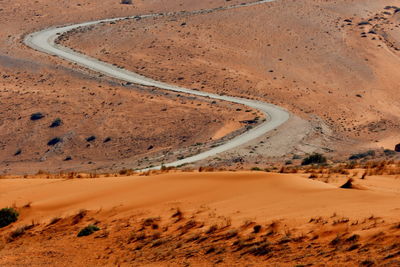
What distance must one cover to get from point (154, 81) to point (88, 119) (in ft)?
61.6

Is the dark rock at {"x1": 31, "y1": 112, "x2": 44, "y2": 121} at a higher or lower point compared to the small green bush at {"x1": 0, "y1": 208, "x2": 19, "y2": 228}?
lower

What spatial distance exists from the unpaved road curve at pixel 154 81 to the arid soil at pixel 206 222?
28.9m

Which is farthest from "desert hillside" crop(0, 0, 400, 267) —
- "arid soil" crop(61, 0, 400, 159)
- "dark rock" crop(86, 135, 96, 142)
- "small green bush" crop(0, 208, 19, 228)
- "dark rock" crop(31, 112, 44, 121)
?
"dark rock" crop(31, 112, 44, 121)

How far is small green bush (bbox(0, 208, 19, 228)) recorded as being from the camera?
83.3ft

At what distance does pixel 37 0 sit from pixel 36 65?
44.5m

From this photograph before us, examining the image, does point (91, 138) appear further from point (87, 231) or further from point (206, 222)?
point (206, 222)

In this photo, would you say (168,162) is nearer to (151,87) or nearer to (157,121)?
(157,121)

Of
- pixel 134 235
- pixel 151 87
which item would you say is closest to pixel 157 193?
pixel 134 235

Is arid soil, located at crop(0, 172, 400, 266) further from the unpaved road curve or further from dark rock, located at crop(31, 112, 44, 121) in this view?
dark rock, located at crop(31, 112, 44, 121)

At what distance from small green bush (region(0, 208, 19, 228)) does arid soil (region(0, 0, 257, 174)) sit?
3253 centimetres

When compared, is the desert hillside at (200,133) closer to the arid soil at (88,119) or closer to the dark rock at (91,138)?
the arid soil at (88,119)

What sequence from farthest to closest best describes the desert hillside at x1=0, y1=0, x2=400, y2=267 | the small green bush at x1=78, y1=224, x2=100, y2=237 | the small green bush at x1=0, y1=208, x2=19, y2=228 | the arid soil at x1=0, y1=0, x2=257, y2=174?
the arid soil at x1=0, y1=0, x2=257, y2=174, the small green bush at x1=0, y1=208, x2=19, y2=228, the small green bush at x1=78, y1=224, x2=100, y2=237, the desert hillside at x1=0, y1=0, x2=400, y2=267

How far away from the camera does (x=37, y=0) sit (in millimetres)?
134500

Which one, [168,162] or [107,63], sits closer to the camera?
[168,162]
